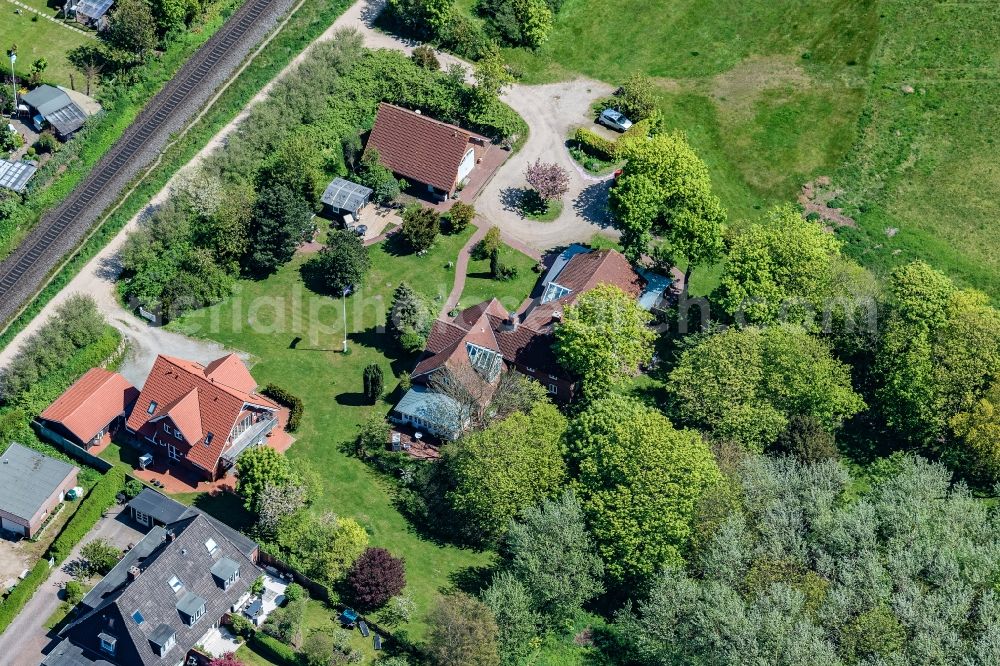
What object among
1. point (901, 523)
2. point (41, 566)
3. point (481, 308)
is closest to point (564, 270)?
point (481, 308)

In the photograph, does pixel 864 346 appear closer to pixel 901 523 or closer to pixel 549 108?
pixel 901 523

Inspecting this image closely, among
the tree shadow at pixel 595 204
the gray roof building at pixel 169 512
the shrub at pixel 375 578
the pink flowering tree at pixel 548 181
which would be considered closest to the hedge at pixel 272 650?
the gray roof building at pixel 169 512

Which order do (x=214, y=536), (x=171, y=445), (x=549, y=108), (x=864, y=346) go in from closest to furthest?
(x=214, y=536)
(x=171, y=445)
(x=864, y=346)
(x=549, y=108)

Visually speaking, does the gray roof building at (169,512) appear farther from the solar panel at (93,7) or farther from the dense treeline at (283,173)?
the solar panel at (93,7)

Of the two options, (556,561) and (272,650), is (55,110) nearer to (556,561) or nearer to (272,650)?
(272,650)

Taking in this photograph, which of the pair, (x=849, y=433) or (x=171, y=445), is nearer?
(x=171, y=445)

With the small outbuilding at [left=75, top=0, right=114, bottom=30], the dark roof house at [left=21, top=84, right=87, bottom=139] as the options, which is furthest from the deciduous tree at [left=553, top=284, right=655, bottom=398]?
the small outbuilding at [left=75, top=0, right=114, bottom=30]
